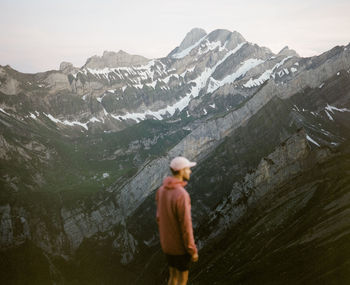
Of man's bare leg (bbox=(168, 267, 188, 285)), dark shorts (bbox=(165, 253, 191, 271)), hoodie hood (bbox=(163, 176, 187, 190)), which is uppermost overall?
hoodie hood (bbox=(163, 176, 187, 190))

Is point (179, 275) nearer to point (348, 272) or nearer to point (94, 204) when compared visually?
point (348, 272)

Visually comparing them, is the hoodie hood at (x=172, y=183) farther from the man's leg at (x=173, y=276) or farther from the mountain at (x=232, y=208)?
the mountain at (x=232, y=208)

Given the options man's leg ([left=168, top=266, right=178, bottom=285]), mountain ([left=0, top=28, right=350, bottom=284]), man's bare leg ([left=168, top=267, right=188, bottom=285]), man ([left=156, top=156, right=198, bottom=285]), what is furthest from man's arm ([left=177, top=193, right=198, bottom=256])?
mountain ([left=0, top=28, right=350, bottom=284])

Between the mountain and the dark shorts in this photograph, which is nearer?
the dark shorts

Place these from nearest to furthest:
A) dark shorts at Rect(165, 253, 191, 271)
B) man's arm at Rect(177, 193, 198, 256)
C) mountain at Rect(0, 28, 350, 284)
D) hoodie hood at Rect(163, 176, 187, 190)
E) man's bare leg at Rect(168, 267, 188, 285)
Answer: man's arm at Rect(177, 193, 198, 256) → hoodie hood at Rect(163, 176, 187, 190) → dark shorts at Rect(165, 253, 191, 271) → man's bare leg at Rect(168, 267, 188, 285) → mountain at Rect(0, 28, 350, 284)

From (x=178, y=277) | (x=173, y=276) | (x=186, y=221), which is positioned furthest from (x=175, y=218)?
(x=173, y=276)

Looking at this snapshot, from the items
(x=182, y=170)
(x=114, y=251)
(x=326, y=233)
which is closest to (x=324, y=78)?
(x=114, y=251)

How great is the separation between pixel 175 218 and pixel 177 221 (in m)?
0.12

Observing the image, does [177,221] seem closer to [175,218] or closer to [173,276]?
[175,218]

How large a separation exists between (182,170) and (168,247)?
2453 mm

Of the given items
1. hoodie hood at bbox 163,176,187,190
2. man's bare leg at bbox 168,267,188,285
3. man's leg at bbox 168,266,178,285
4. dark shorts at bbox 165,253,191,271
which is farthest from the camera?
man's leg at bbox 168,266,178,285

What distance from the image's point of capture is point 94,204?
153 metres

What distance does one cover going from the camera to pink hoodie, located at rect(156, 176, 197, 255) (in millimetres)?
10031

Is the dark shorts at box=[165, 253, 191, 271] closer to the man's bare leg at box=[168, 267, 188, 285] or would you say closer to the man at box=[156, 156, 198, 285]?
the man at box=[156, 156, 198, 285]
